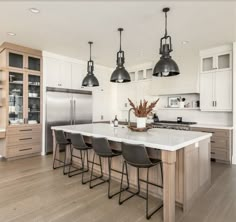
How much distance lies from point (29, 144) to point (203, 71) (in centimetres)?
491

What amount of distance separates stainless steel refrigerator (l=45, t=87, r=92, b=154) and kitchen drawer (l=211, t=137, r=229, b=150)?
364 cm

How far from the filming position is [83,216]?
2162mm

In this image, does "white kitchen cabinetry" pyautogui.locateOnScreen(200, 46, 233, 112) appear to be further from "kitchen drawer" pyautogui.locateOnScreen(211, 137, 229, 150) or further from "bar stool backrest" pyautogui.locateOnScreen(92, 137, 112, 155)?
"bar stool backrest" pyautogui.locateOnScreen(92, 137, 112, 155)

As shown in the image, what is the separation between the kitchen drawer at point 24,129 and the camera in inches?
172

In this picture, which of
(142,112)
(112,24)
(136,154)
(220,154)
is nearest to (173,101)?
(220,154)

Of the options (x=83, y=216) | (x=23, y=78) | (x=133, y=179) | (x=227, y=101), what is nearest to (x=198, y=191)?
(x=133, y=179)

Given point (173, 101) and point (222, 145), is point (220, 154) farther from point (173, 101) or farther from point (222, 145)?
point (173, 101)

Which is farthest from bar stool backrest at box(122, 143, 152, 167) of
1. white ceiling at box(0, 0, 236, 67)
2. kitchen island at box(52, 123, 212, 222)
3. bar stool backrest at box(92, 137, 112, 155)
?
white ceiling at box(0, 0, 236, 67)

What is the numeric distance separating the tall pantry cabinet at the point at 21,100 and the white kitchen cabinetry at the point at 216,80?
4.35 meters

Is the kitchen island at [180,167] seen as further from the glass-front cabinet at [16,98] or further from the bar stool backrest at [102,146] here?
the glass-front cabinet at [16,98]

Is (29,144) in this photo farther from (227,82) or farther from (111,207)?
(227,82)

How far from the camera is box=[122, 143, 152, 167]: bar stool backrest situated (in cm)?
212

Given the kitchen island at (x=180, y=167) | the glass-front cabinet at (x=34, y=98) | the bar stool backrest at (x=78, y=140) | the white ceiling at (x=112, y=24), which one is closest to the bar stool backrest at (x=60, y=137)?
the bar stool backrest at (x=78, y=140)

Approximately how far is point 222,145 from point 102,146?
123 inches
